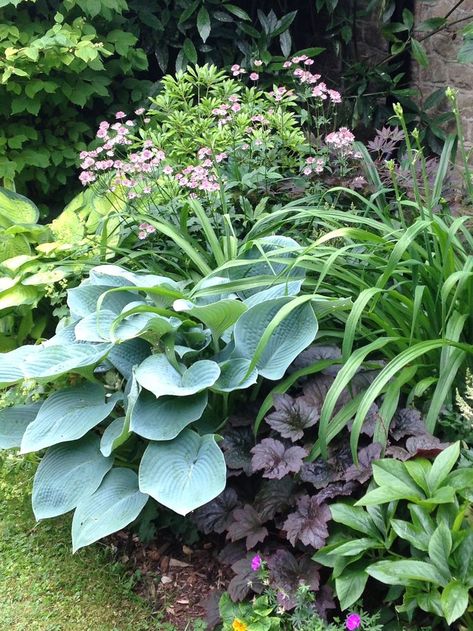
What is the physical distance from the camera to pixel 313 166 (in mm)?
2941

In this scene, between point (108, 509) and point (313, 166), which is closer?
point (108, 509)

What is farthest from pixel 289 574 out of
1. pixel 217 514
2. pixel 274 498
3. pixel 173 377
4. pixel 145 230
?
pixel 145 230

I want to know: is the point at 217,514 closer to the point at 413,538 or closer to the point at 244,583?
the point at 244,583

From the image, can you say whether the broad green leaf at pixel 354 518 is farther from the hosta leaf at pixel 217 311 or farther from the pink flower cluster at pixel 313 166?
the pink flower cluster at pixel 313 166

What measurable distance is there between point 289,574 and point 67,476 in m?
0.73

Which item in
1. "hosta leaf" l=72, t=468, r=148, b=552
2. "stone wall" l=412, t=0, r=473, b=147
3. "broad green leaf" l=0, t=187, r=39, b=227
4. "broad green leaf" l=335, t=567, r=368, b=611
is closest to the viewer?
"broad green leaf" l=335, t=567, r=368, b=611

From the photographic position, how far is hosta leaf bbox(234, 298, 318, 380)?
6.73 ft

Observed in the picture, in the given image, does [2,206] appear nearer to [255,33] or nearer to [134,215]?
[134,215]

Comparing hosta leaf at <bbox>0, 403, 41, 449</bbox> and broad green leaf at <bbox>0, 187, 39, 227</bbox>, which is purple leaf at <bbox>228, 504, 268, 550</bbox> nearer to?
hosta leaf at <bbox>0, 403, 41, 449</bbox>

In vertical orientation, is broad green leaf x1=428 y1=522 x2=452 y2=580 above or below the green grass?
above

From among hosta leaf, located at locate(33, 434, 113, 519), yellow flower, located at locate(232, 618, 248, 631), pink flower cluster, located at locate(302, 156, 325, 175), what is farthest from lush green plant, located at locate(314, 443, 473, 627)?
pink flower cluster, located at locate(302, 156, 325, 175)

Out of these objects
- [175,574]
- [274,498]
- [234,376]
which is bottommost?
[175,574]

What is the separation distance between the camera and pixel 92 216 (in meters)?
3.25

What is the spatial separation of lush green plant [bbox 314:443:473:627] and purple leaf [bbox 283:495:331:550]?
4 centimetres
